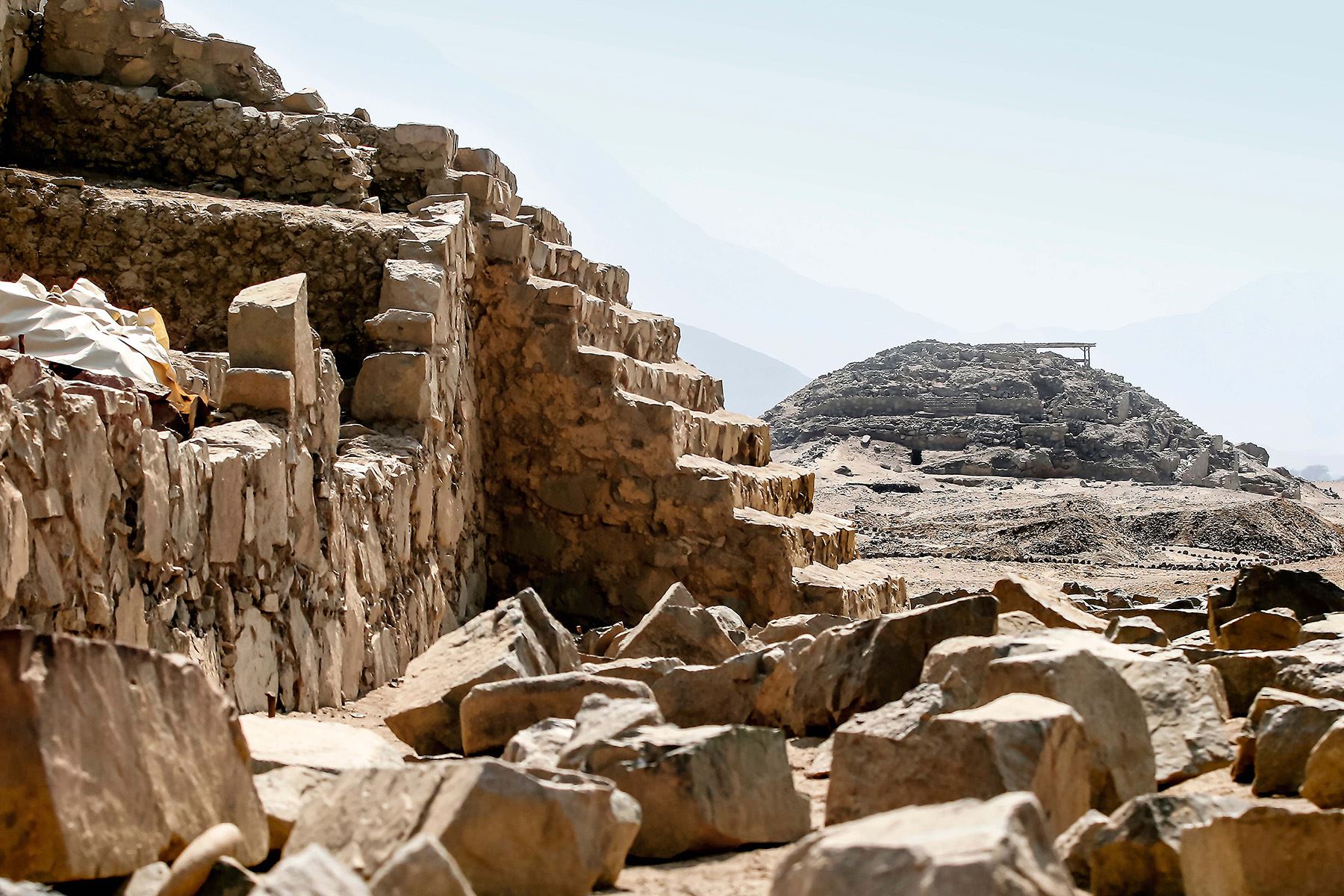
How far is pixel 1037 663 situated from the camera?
10.6ft

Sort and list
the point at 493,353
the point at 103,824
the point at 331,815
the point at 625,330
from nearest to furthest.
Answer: the point at 103,824 < the point at 331,815 < the point at 493,353 < the point at 625,330

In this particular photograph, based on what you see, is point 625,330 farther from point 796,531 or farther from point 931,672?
point 931,672

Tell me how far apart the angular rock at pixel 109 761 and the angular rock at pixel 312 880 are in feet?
2.18

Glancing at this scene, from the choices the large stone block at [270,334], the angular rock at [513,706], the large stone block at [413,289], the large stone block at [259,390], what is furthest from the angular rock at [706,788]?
the large stone block at [413,289]

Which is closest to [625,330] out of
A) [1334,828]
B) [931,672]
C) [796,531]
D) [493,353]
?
[493,353]

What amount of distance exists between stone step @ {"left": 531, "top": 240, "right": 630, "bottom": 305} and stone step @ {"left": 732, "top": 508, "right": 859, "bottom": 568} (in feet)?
7.25

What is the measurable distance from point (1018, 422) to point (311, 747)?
39.1m

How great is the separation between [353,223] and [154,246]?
1.16 meters

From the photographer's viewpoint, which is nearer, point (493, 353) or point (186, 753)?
point (186, 753)

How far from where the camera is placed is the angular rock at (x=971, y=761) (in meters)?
2.70

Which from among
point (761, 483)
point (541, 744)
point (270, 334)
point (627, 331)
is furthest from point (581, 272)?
point (541, 744)

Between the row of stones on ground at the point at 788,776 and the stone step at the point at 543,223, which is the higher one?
the stone step at the point at 543,223

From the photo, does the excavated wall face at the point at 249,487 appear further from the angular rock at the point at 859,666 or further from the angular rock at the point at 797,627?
the angular rock at the point at 859,666

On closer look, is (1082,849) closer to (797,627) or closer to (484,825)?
(484,825)
